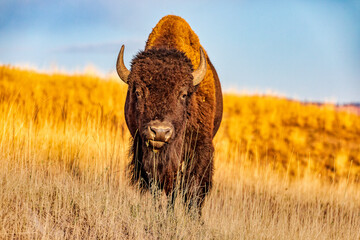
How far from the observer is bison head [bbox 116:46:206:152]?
4.70m

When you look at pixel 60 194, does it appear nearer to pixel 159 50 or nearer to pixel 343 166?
pixel 159 50

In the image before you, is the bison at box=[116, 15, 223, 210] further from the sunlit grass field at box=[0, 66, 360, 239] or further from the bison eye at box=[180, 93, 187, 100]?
the sunlit grass field at box=[0, 66, 360, 239]

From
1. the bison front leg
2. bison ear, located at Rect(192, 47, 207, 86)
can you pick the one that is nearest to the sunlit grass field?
the bison front leg

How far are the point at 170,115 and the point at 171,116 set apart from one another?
0.06 feet

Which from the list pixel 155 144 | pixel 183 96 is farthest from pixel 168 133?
pixel 183 96

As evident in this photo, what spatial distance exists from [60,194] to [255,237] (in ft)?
7.99

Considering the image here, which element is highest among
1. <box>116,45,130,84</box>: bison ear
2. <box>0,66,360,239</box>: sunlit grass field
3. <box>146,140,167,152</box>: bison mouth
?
<box>116,45,130,84</box>: bison ear

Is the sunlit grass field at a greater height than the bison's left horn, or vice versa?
the bison's left horn

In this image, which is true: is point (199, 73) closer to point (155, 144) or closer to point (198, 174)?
point (155, 144)

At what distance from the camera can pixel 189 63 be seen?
17.7ft

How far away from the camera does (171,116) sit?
4.84 meters

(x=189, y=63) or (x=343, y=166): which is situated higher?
(x=189, y=63)

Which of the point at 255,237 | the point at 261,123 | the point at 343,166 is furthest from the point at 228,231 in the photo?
the point at 261,123

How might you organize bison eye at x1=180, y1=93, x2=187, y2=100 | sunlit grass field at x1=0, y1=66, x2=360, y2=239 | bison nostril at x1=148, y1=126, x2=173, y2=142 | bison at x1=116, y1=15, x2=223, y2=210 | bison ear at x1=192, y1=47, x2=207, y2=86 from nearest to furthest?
sunlit grass field at x1=0, y1=66, x2=360, y2=239 < bison nostril at x1=148, y1=126, x2=173, y2=142 < bison at x1=116, y1=15, x2=223, y2=210 < bison eye at x1=180, y1=93, x2=187, y2=100 < bison ear at x1=192, y1=47, x2=207, y2=86
